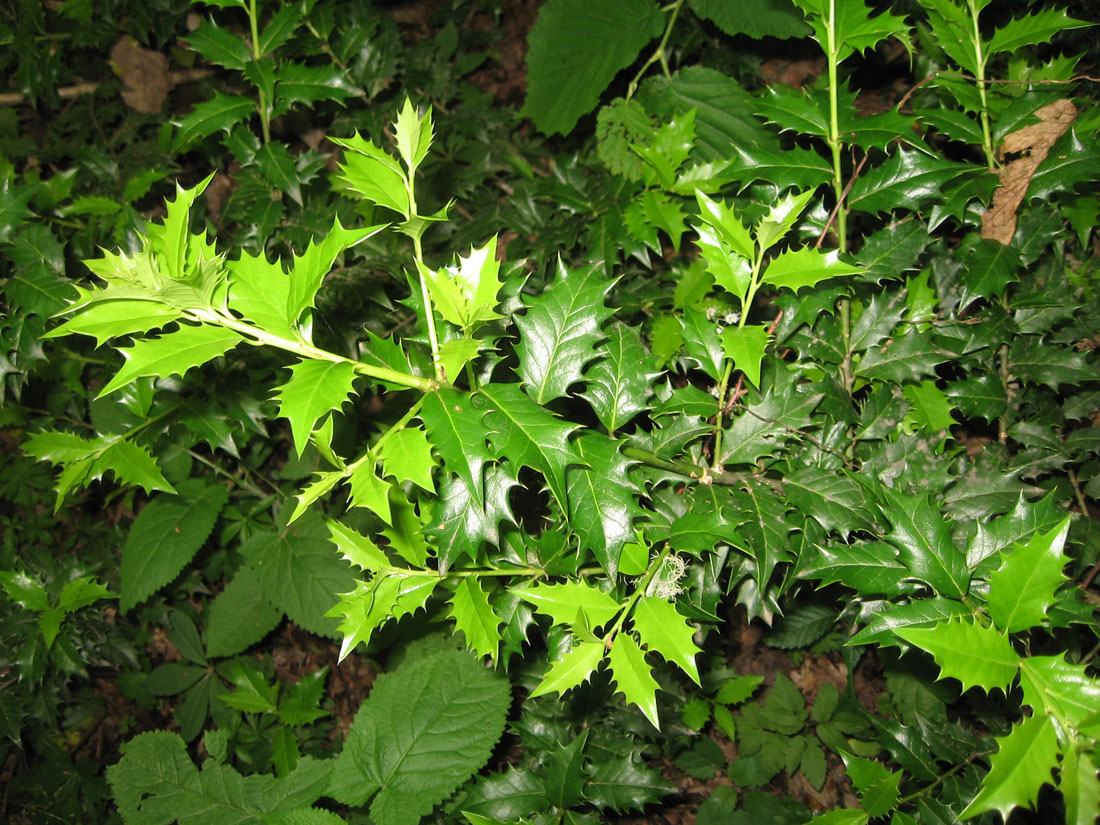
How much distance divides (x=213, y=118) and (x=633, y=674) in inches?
87.7

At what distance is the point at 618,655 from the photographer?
1297mm

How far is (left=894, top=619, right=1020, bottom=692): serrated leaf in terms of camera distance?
3.64ft

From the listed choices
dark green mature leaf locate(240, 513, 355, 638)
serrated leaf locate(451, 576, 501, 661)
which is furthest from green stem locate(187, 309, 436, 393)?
dark green mature leaf locate(240, 513, 355, 638)

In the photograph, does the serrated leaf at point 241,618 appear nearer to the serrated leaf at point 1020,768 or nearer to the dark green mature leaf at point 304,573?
the dark green mature leaf at point 304,573

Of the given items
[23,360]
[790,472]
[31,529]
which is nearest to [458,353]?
[790,472]

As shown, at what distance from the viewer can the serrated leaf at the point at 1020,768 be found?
0.97 metres

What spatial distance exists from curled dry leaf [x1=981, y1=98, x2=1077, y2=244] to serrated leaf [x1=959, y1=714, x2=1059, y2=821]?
1.28 metres

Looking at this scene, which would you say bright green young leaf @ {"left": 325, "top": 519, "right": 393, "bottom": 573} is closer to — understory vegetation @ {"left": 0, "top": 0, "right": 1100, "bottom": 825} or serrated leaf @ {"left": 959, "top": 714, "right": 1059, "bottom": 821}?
understory vegetation @ {"left": 0, "top": 0, "right": 1100, "bottom": 825}

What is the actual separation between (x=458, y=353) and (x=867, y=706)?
208 cm

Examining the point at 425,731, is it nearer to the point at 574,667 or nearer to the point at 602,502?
the point at 574,667

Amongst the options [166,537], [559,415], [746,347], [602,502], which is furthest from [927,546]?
[166,537]

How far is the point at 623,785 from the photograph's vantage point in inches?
78.8

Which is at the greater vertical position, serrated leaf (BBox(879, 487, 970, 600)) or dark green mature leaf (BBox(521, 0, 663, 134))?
dark green mature leaf (BBox(521, 0, 663, 134))

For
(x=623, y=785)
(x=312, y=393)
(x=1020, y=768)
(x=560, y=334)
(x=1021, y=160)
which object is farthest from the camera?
(x=623, y=785)
